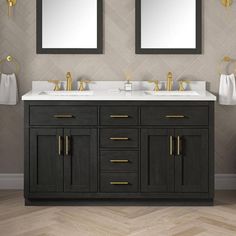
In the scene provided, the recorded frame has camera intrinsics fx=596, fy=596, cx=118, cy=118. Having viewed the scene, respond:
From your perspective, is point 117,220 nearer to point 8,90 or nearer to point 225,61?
point 8,90

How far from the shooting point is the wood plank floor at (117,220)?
3830mm

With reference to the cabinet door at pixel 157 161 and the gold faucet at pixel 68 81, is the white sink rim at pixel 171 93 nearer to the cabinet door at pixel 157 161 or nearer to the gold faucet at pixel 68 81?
the cabinet door at pixel 157 161

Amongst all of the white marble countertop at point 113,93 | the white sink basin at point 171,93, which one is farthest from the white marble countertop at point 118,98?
the white sink basin at point 171,93

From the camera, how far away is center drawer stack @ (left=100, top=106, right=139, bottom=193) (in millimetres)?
4383

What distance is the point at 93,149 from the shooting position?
14.5 feet

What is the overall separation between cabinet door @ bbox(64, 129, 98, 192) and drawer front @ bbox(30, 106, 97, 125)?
7 centimetres

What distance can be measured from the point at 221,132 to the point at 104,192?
118cm

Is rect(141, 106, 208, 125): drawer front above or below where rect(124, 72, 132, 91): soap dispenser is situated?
below

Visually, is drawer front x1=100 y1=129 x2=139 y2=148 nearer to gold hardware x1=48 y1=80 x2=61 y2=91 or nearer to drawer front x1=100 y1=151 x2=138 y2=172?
drawer front x1=100 y1=151 x2=138 y2=172

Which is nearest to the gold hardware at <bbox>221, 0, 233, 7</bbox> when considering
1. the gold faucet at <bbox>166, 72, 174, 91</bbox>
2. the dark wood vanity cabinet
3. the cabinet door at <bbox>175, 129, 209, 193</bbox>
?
the gold faucet at <bbox>166, 72, 174, 91</bbox>

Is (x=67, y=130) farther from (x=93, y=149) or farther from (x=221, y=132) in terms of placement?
(x=221, y=132)

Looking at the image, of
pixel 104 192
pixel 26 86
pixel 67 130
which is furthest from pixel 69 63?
pixel 104 192

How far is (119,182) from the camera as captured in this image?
4.43 metres

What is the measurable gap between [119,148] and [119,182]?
10.0 inches
